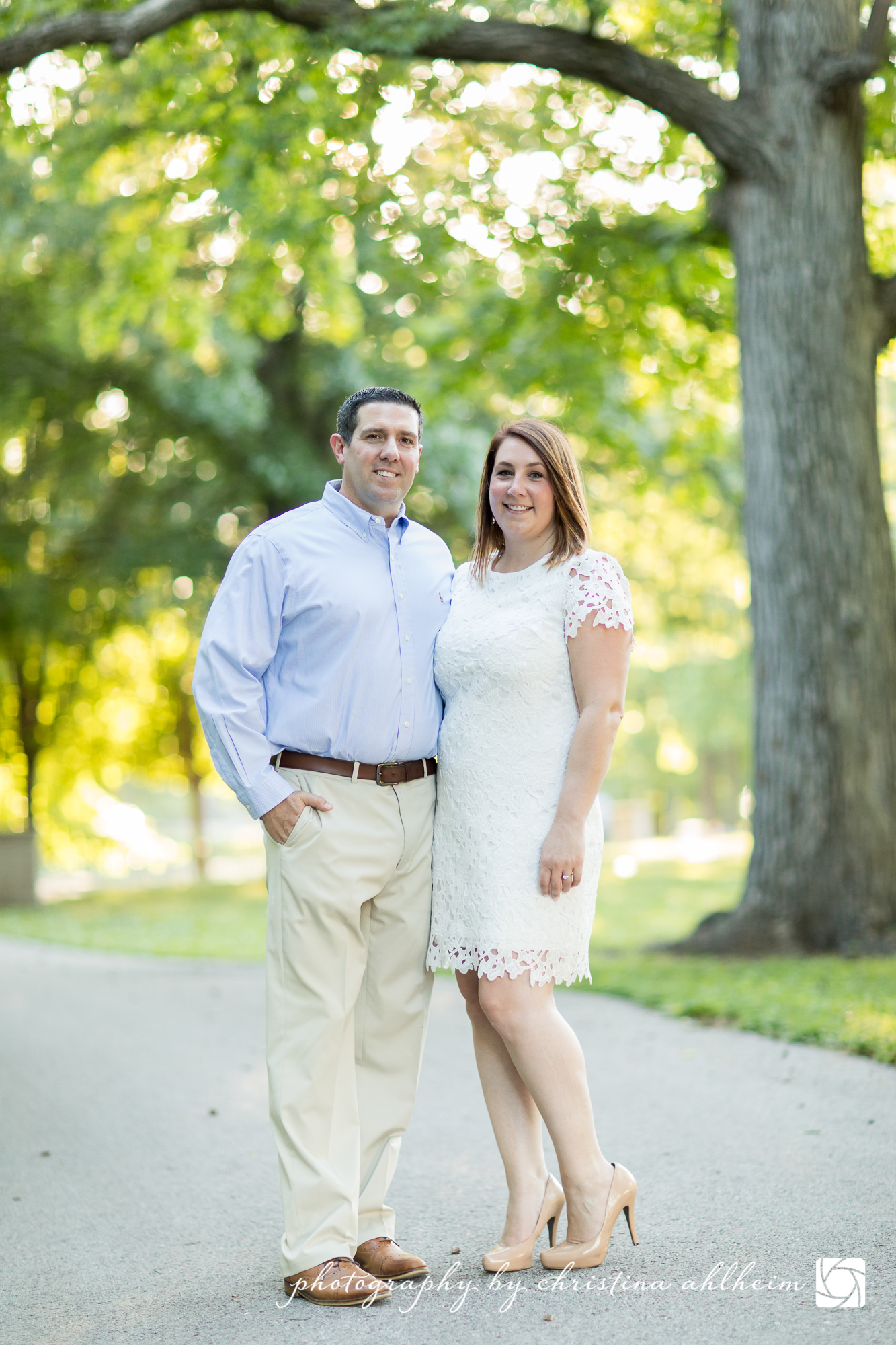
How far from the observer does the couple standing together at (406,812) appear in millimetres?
3490

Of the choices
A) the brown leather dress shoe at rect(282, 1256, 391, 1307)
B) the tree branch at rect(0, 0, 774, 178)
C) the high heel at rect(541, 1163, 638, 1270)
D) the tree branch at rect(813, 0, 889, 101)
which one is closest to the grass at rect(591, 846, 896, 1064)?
the high heel at rect(541, 1163, 638, 1270)

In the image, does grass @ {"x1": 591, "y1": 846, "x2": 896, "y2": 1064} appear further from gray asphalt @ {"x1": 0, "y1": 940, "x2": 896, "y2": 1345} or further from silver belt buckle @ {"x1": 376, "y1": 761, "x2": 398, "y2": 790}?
silver belt buckle @ {"x1": 376, "y1": 761, "x2": 398, "y2": 790}

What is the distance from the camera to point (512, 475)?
3695 millimetres

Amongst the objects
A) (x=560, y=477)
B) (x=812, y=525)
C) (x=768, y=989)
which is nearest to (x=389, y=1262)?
(x=560, y=477)

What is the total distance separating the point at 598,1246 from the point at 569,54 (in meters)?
7.56

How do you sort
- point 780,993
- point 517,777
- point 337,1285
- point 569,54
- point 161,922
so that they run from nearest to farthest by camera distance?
point 337,1285 < point 517,777 < point 780,993 < point 569,54 < point 161,922

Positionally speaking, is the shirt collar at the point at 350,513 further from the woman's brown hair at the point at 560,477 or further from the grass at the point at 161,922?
the grass at the point at 161,922

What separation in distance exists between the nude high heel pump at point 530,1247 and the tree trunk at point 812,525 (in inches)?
206

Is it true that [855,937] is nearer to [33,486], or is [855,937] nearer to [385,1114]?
[385,1114]

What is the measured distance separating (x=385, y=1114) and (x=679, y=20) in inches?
394

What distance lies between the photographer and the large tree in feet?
27.7

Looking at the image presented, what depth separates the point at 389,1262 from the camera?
3.53 m

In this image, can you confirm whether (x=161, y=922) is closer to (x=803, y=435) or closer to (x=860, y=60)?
(x=803, y=435)

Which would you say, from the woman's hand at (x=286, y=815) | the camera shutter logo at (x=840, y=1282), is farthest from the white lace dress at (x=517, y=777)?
the camera shutter logo at (x=840, y=1282)
